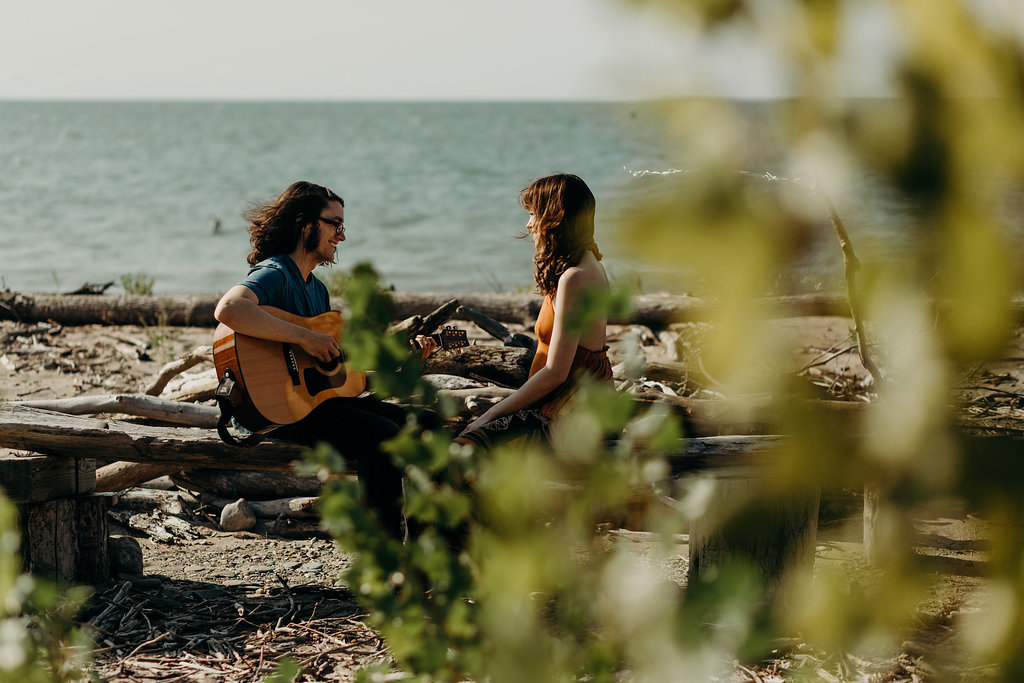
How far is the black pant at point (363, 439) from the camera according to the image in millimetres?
3734

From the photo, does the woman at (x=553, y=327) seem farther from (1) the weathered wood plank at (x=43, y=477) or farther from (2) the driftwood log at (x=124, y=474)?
(2) the driftwood log at (x=124, y=474)

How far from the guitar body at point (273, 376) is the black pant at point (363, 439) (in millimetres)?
56

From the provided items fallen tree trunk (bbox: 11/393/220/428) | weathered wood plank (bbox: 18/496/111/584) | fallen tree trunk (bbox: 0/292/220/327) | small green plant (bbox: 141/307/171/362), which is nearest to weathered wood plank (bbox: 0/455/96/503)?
weathered wood plank (bbox: 18/496/111/584)

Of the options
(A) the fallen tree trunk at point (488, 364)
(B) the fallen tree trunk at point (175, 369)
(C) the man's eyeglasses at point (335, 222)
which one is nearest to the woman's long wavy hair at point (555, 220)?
(C) the man's eyeglasses at point (335, 222)

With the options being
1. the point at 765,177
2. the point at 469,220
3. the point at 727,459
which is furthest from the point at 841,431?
the point at 469,220

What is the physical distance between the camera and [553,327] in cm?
361

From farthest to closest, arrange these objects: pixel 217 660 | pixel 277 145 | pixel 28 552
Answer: pixel 277 145 < pixel 28 552 < pixel 217 660

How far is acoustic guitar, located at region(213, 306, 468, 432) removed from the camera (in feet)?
12.6

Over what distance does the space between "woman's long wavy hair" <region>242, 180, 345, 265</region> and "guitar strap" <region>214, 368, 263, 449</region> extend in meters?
0.68

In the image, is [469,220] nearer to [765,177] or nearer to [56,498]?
[56,498]

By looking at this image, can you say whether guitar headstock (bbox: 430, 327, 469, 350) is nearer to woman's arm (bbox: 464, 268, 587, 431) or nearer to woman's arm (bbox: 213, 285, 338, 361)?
woman's arm (bbox: 213, 285, 338, 361)

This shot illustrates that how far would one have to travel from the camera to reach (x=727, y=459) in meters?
3.43

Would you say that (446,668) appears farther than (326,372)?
No

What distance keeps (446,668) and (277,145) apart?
66.7 m
